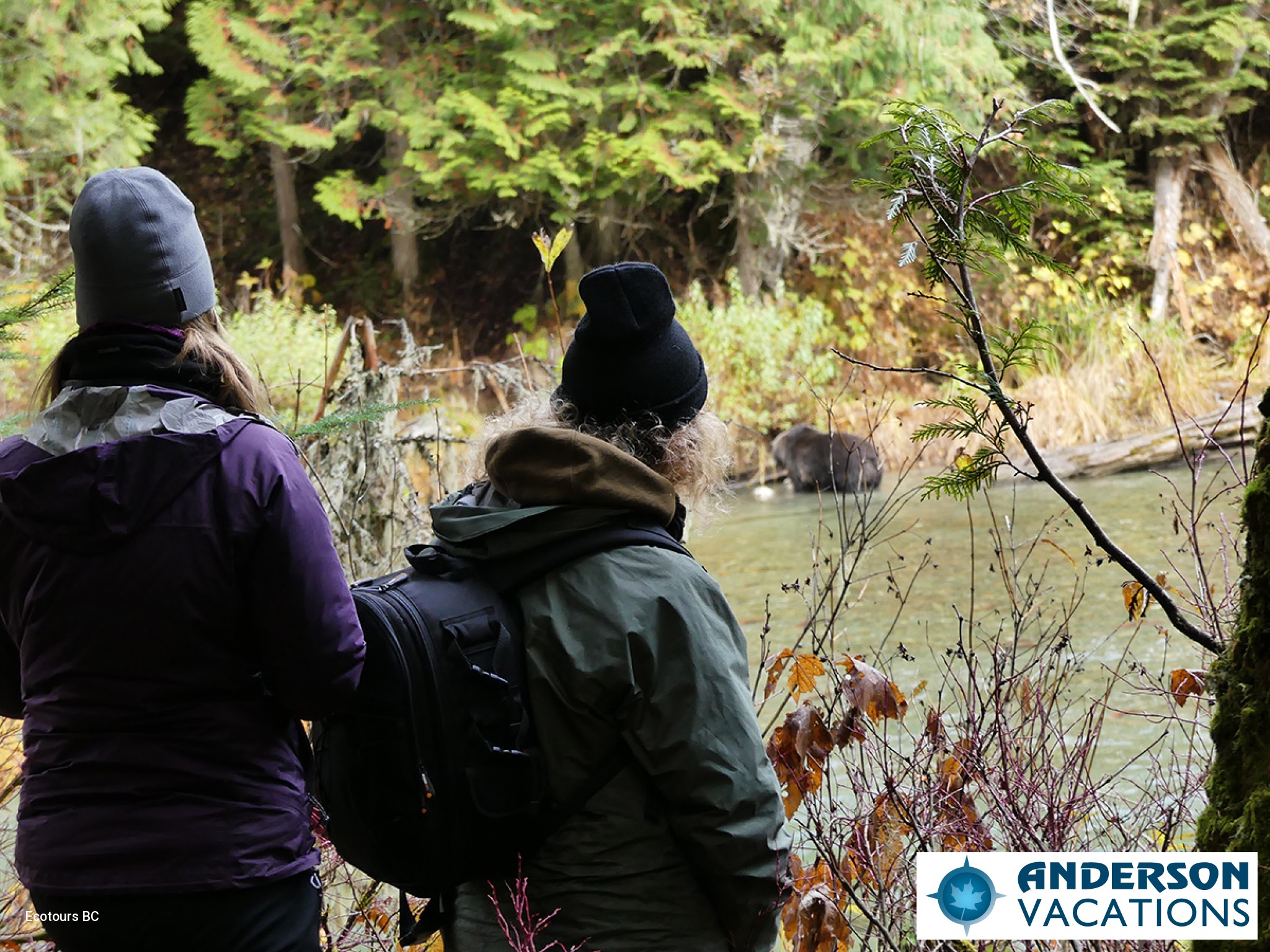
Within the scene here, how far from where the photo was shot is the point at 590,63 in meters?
15.6

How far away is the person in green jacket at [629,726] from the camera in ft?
5.15

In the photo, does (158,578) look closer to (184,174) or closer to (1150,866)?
(1150,866)

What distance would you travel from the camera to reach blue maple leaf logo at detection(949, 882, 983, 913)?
2104 millimetres

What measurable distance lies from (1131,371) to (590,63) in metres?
7.65

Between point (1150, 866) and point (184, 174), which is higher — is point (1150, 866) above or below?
below

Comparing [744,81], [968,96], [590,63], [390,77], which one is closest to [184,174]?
[390,77]

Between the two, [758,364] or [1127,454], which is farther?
[758,364]

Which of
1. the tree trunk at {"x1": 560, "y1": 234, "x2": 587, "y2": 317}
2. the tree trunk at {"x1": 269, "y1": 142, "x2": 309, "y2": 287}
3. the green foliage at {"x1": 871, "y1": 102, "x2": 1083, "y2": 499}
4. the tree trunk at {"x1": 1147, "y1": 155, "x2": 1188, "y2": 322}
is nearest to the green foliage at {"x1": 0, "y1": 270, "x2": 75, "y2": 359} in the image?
the green foliage at {"x1": 871, "y1": 102, "x2": 1083, "y2": 499}

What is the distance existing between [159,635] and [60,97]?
573 inches

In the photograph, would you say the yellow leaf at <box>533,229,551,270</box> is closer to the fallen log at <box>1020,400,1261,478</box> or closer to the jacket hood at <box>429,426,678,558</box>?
the jacket hood at <box>429,426,678,558</box>

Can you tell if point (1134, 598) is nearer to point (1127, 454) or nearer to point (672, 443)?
point (672, 443)

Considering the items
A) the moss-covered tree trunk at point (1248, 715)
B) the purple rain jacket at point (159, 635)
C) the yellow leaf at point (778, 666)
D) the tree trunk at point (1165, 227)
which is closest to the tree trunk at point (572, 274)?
the tree trunk at point (1165, 227)

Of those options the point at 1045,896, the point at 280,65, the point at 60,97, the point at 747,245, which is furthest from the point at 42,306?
the point at 280,65

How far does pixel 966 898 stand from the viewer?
2.11 metres
